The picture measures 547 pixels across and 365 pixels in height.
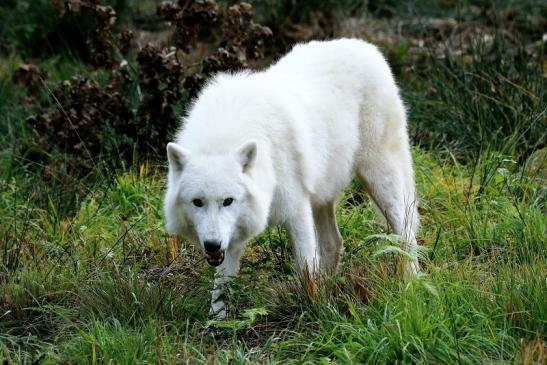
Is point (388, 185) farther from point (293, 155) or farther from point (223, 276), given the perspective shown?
point (223, 276)

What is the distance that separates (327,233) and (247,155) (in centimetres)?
152

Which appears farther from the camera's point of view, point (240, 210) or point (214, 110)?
point (214, 110)

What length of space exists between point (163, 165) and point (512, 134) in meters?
2.88

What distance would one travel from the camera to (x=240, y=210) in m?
4.92

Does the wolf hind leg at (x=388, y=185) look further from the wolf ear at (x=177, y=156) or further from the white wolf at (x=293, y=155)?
the wolf ear at (x=177, y=156)

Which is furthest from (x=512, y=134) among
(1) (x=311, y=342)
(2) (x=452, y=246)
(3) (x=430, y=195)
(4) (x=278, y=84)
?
(1) (x=311, y=342)

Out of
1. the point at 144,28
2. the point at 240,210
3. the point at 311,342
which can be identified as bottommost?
the point at 144,28

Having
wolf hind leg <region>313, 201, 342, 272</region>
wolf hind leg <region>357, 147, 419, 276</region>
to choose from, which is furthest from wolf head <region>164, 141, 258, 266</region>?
wolf hind leg <region>357, 147, 419, 276</region>

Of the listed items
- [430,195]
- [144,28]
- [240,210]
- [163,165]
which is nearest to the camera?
[240,210]

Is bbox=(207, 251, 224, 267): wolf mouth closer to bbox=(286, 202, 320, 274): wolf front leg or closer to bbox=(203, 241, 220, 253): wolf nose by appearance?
bbox=(203, 241, 220, 253): wolf nose

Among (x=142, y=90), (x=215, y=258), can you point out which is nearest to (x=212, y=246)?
(x=215, y=258)

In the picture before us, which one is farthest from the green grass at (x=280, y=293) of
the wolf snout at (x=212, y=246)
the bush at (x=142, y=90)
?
the bush at (x=142, y=90)

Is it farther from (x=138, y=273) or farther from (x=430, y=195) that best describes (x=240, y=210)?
(x=430, y=195)

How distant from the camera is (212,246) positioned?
15.5 feet
